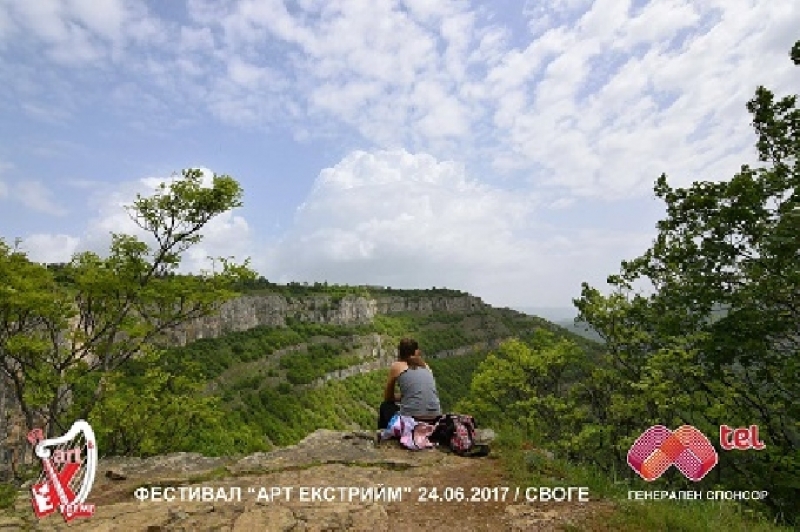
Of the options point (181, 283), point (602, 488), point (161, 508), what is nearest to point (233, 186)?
point (181, 283)

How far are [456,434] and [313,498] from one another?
3.30 meters

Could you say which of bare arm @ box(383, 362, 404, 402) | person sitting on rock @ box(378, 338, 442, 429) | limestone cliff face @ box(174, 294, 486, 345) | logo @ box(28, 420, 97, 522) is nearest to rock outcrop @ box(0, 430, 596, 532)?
logo @ box(28, 420, 97, 522)

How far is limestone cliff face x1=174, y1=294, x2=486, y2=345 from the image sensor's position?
301 ft

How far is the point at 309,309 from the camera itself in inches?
4870

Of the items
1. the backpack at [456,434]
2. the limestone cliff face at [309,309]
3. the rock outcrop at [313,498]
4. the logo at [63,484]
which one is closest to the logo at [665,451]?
the rock outcrop at [313,498]

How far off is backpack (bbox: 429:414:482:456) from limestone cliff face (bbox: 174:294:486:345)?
62.5 meters

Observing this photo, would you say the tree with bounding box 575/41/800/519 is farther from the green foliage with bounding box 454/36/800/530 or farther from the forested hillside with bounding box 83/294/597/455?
the forested hillside with bounding box 83/294/597/455

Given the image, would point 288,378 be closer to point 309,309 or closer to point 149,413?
point 309,309

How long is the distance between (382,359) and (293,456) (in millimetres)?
110732

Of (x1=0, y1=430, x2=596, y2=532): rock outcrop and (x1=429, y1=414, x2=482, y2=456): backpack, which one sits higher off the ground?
(x1=429, y1=414, x2=482, y2=456): backpack

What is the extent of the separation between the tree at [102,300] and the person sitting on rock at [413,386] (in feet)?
30.1

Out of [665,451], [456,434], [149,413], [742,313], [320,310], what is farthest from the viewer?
[320,310]

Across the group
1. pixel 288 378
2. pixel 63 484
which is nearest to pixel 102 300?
pixel 63 484

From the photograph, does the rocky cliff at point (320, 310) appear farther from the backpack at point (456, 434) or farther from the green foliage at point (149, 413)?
the backpack at point (456, 434)
